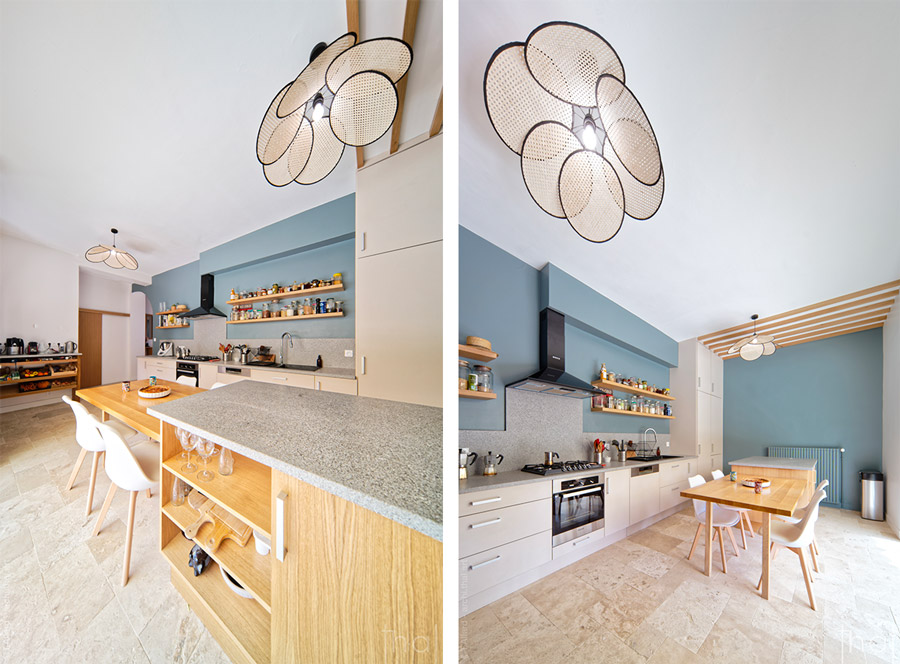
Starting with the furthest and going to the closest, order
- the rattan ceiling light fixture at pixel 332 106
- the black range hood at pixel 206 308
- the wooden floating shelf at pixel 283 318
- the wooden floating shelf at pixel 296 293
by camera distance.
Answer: the wooden floating shelf at pixel 296 293
the wooden floating shelf at pixel 283 318
the black range hood at pixel 206 308
the rattan ceiling light fixture at pixel 332 106

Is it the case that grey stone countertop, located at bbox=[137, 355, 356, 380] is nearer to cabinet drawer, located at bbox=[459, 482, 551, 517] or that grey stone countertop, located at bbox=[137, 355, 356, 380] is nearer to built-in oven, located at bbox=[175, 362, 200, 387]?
built-in oven, located at bbox=[175, 362, 200, 387]

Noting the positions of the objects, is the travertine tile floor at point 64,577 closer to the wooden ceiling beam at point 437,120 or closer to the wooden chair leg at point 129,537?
the wooden chair leg at point 129,537

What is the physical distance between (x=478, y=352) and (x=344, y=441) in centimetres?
35

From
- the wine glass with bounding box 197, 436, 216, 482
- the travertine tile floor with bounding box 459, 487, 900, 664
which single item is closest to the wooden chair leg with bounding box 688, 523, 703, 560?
the travertine tile floor with bounding box 459, 487, 900, 664

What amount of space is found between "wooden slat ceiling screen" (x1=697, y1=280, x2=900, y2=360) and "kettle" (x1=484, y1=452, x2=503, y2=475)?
1.21ft

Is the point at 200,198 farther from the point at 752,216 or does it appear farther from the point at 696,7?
the point at 752,216

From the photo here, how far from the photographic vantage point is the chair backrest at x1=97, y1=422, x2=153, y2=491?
2.82 feet

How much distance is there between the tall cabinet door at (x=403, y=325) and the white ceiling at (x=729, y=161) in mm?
540

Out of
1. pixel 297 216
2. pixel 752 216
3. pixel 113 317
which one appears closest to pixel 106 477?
pixel 113 317

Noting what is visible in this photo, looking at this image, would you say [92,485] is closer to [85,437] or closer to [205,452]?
[85,437]

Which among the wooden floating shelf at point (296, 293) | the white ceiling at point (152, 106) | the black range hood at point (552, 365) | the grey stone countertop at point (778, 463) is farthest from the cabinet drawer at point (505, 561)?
the wooden floating shelf at point (296, 293)

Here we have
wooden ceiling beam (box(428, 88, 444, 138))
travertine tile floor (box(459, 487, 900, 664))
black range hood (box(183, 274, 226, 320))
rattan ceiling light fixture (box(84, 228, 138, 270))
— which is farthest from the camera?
black range hood (box(183, 274, 226, 320))

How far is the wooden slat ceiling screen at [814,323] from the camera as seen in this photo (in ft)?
1.47

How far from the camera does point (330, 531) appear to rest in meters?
0.46
